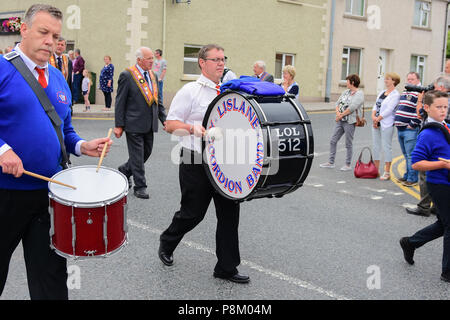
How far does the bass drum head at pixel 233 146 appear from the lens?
3.45 m

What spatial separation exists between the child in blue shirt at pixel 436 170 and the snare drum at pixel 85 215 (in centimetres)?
283

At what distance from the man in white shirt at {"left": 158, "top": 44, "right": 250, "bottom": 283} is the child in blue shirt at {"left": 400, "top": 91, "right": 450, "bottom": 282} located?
5.51ft

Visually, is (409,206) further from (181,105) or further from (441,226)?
(181,105)

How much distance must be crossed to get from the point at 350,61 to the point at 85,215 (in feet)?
78.5

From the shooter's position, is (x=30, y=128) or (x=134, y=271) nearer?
(x=30, y=128)

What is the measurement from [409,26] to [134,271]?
86.6 feet

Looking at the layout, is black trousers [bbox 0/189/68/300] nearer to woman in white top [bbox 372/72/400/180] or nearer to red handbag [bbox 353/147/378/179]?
red handbag [bbox 353/147/378/179]

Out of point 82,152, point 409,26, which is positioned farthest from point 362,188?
point 409,26

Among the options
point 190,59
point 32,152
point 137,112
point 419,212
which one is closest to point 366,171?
point 419,212

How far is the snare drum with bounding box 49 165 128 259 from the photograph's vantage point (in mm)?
2775

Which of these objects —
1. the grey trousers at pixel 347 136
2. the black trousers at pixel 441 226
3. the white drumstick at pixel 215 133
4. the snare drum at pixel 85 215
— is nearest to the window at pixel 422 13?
the grey trousers at pixel 347 136
